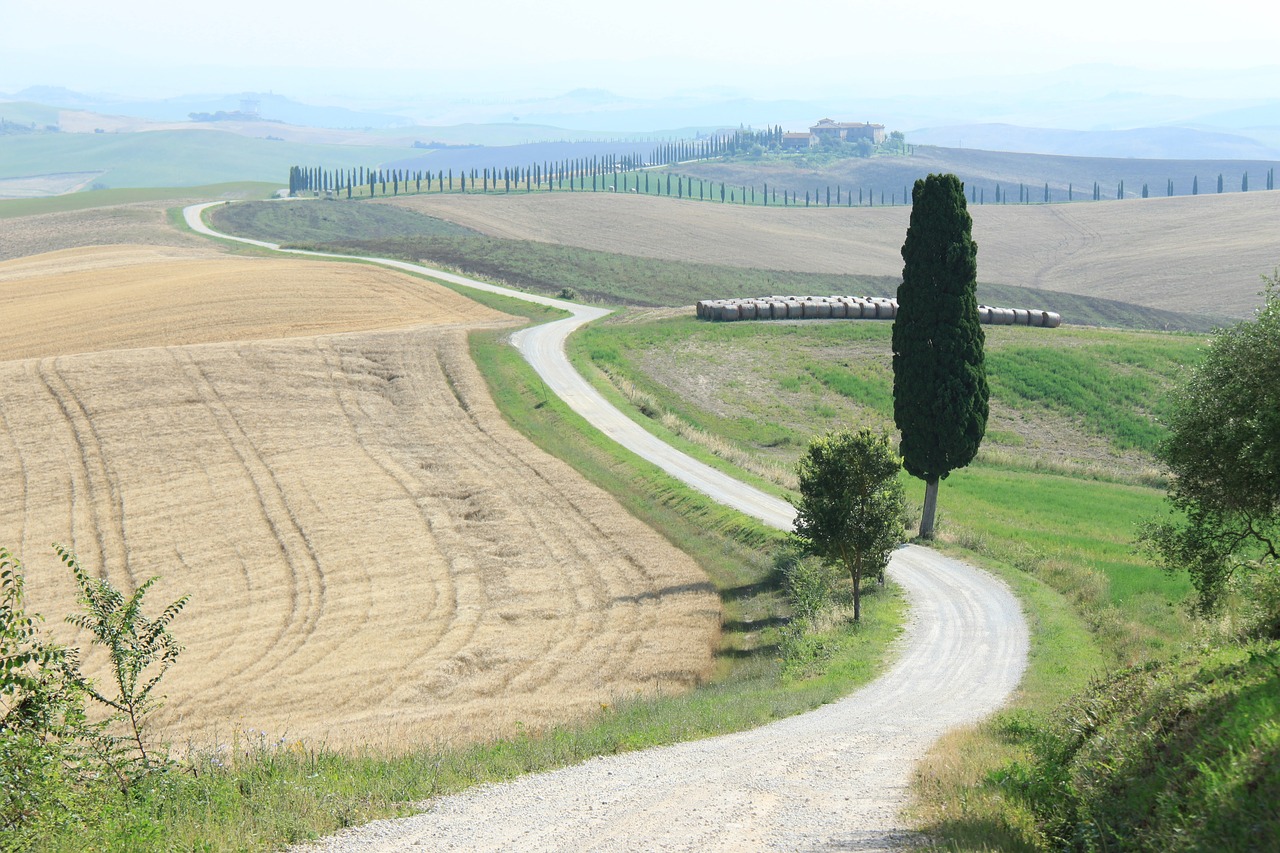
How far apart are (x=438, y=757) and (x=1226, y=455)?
52.4ft

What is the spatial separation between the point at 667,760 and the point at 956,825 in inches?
232

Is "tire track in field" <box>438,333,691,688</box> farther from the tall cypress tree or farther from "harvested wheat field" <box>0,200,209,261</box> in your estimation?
"harvested wheat field" <box>0,200,209,261</box>

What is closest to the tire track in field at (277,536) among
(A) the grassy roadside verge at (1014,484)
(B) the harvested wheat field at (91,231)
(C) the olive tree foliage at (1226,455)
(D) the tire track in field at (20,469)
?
(D) the tire track in field at (20,469)

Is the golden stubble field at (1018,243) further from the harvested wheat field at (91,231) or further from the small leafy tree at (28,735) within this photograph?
the small leafy tree at (28,735)

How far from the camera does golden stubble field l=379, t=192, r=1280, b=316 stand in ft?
477

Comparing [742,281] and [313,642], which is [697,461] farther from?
[742,281]

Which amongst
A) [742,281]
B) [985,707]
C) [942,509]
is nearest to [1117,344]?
[942,509]

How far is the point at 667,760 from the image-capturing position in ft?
63.0

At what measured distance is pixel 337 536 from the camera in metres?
38.4

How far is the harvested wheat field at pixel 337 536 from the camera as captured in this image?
→ 2678cm

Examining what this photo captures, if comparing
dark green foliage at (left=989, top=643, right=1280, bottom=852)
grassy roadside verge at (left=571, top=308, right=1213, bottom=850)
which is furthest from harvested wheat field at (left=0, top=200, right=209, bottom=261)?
dark green foliage at (left=989, top=643, right=1280, bottom=852)

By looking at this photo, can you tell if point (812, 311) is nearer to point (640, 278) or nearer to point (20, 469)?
point (640, 278)

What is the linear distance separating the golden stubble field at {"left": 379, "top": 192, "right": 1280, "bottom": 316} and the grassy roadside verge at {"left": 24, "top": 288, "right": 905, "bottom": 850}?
374 feet

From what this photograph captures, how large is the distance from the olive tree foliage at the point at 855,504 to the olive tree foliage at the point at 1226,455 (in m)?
7.93
